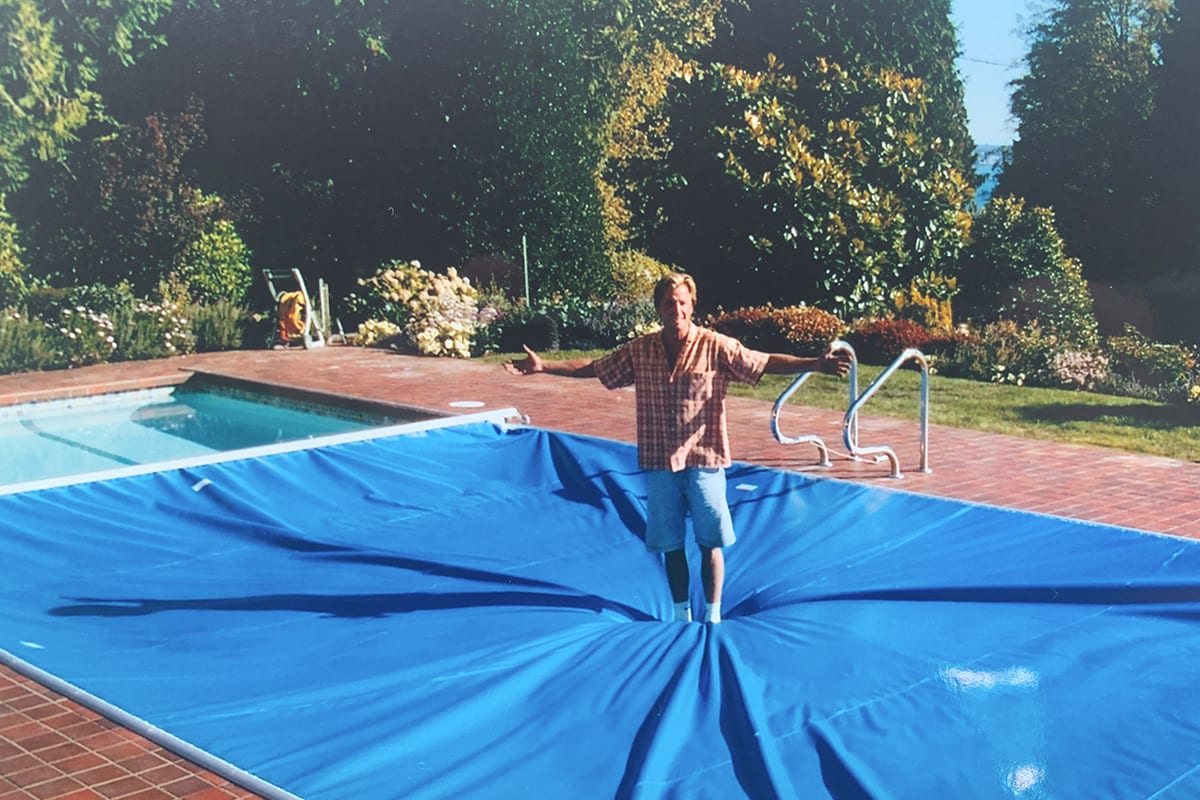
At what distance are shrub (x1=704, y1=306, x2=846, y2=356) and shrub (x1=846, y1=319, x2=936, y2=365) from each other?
0.23 meters

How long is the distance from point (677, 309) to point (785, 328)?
30.2 feet

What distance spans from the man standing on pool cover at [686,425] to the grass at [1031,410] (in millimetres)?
4772

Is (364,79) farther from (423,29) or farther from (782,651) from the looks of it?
(782,651)

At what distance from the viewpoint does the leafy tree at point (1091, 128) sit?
625 inches

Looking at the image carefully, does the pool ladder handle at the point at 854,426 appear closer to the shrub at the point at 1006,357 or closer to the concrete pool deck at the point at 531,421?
the concrete pool deck at the point at 531,421

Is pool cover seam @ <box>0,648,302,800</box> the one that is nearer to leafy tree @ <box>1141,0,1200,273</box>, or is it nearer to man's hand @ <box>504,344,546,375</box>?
man's hand @ <box>504,344,546,375</box>

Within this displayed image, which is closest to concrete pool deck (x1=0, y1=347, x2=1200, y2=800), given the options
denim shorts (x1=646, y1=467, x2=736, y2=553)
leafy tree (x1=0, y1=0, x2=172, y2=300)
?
denim shorts (x1=646, y1=467, x2=736, y2=553)

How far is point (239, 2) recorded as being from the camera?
20.6m

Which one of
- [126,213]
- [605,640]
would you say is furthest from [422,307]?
[605,640]

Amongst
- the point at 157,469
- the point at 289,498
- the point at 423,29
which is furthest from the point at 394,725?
the point at 423,29

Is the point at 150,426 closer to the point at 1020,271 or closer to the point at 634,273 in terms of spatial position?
the point at 634,273

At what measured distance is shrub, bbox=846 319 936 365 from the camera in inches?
530

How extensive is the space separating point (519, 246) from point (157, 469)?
1277cm

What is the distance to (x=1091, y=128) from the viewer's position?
16734mm
